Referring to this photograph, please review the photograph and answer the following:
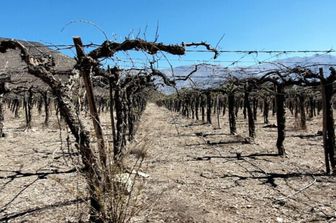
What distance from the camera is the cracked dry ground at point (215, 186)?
760 centimetres

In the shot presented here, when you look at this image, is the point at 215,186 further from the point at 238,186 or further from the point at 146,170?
the point at 146,170

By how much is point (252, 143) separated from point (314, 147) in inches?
106

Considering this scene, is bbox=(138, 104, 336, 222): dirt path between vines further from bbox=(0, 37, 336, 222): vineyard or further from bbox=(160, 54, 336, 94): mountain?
bbox=(160, 54, 336, 94): mountain

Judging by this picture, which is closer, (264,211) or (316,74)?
(264,211)

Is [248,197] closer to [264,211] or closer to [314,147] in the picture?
[264,211]

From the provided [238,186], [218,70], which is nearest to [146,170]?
[238,186]

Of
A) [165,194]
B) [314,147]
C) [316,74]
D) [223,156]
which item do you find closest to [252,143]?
[314,147]

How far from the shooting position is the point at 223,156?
48.9 ft

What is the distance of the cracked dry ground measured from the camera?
7.60 m

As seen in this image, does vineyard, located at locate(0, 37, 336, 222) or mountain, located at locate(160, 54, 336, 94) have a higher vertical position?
mountain, located at locate(160, 54, 336, 94)

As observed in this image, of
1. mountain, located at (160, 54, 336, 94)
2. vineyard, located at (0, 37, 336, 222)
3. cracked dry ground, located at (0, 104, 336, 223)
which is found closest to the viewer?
vineyard, located at (0, 37, 336, 222)

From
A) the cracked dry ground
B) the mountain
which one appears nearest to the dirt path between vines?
the cracked dry ground

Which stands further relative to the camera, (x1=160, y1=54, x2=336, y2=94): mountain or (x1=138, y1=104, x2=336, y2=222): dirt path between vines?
(x1=138, y1=104, x2=336, y2=222): dirt path between vines

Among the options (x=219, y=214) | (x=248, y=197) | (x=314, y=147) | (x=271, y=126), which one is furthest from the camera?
(x=271, y=126)
